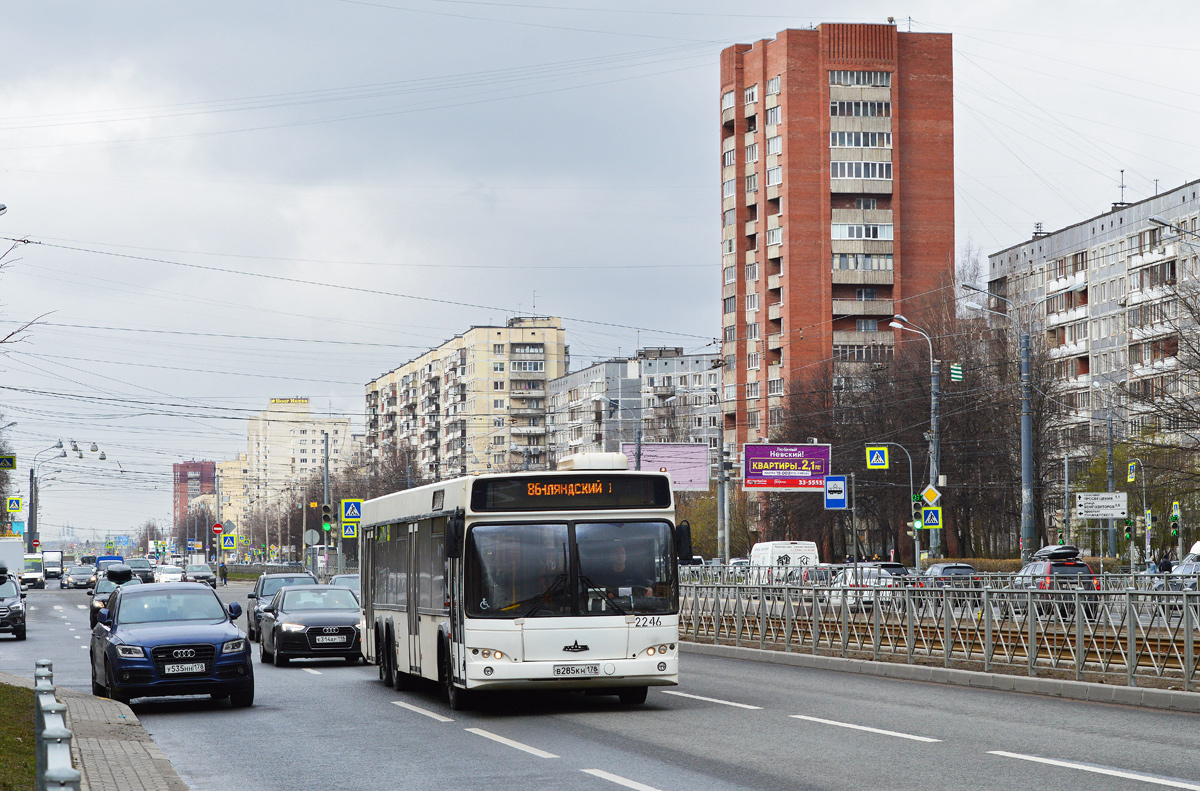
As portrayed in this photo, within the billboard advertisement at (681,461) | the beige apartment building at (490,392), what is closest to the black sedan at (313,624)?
the billboard advertisement at (681,461)

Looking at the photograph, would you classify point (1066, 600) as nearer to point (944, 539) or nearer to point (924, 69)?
point (944, 539)

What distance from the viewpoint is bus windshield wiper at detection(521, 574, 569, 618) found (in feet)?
55.0

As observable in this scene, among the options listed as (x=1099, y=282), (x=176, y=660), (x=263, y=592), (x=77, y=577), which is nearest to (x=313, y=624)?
(x=263, y=592)

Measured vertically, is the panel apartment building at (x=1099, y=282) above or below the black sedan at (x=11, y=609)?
above

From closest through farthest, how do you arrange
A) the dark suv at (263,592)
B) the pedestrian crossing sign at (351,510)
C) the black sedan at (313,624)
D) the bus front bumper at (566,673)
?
1. the bus front bumper at (566,673)
2. the black sedan at (313,624)
3. the dark suv at (263,592)
4. the pedestrian crossing sign at (351,510)

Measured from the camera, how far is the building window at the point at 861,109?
339 ft

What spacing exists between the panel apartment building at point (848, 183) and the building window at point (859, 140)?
0.06 metres

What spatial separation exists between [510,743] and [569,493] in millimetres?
3672

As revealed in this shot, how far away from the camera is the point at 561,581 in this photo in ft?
55.5

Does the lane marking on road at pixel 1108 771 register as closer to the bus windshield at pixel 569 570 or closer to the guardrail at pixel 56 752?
the bus windshield at pixel 569 570

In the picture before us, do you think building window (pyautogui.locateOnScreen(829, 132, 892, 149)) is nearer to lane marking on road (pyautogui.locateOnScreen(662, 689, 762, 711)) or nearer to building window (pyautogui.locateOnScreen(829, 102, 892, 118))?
building window (pyautogui.locateOnScreen(829, 102, 892, 118))

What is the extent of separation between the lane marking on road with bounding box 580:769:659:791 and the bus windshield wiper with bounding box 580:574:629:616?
4.80 m

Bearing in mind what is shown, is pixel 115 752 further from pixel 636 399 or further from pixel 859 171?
pixel 636 399

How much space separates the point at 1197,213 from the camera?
89375 millimetres
